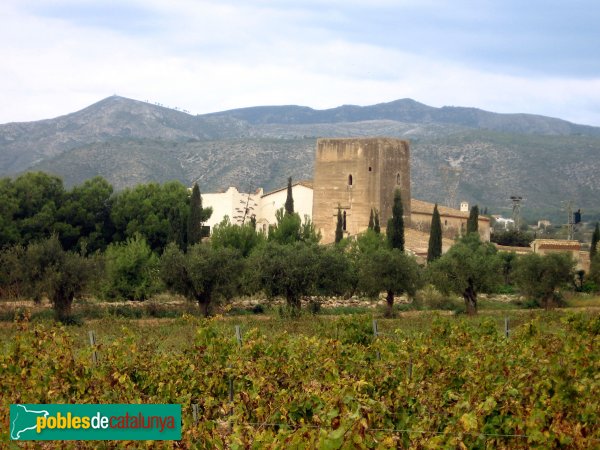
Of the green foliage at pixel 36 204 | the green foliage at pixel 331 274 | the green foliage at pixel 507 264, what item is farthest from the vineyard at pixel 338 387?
the green foliage at pixel 507 264

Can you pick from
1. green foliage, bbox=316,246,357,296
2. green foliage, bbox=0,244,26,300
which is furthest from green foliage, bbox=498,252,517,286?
green foliage, bbox=0,244,26,300

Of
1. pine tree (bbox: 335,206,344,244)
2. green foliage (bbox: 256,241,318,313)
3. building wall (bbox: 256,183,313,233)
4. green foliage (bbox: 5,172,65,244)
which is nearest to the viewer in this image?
green foliage (bbox: 256,241,318,313)

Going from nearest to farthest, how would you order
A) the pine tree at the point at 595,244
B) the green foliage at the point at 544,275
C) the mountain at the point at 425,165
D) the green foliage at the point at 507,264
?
the green foliage at the point at 544,275 → the pine tree at the point at 595,244 → the green foliage at the point at 507,264 → the mountain at the point at 425,165

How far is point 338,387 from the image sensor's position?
8.07 m

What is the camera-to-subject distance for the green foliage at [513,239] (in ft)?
201

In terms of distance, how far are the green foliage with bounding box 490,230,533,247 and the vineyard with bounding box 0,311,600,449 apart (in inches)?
1895

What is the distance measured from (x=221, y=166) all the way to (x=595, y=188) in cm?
4171

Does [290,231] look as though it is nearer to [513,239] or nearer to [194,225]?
[194,225]

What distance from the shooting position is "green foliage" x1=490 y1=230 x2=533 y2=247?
6123cm

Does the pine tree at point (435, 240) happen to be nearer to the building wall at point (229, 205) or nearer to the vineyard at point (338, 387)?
the building wall at point (229, 205)

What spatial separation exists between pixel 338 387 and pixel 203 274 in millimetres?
21572

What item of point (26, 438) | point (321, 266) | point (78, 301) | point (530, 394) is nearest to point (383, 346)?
point (530, 394)

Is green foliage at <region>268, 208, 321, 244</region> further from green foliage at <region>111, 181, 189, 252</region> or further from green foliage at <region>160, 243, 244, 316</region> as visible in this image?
green foliage at <region>160, 243, 244, 316</region>

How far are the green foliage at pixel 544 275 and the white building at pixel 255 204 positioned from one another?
20691 millimetres
